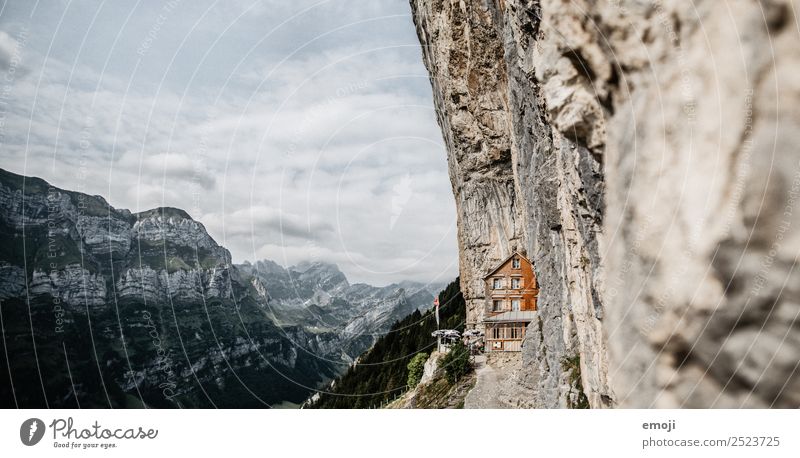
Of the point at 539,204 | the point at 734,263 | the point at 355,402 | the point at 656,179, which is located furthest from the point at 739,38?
the point at 355,402

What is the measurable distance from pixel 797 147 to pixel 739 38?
765 mm

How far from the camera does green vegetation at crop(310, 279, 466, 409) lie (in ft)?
200

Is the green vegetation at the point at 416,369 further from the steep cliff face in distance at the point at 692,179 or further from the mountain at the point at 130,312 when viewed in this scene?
the mountain at the point at 130,312

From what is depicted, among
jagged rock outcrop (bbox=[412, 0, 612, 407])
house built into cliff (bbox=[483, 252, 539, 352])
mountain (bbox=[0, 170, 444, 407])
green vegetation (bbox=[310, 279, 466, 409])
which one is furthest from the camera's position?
mountain (bbox=[0, 170, 444, 407])

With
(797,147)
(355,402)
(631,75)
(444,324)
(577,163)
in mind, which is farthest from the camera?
(444,324)

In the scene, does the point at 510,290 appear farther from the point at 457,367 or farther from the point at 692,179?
the point at 692,179

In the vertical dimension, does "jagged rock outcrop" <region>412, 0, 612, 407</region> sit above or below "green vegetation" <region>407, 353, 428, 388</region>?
above

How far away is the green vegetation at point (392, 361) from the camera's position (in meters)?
60.9

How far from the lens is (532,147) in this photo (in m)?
24.9

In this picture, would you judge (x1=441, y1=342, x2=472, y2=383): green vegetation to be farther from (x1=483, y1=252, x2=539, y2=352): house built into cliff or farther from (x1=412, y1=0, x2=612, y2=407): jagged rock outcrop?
(x1=412, y1=0, x2=612, y2=407): jagged rock outcrop

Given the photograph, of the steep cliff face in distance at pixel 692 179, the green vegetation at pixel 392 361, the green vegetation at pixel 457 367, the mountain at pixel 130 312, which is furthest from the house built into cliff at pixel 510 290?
the mountain at pixel 130 312

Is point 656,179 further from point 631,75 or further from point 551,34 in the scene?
point 551,34

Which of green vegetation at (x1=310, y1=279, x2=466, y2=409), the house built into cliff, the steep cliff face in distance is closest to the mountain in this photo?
green vegetation at (x1=310, y1=279, x2=466, y2=409)

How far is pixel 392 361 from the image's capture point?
214ft
